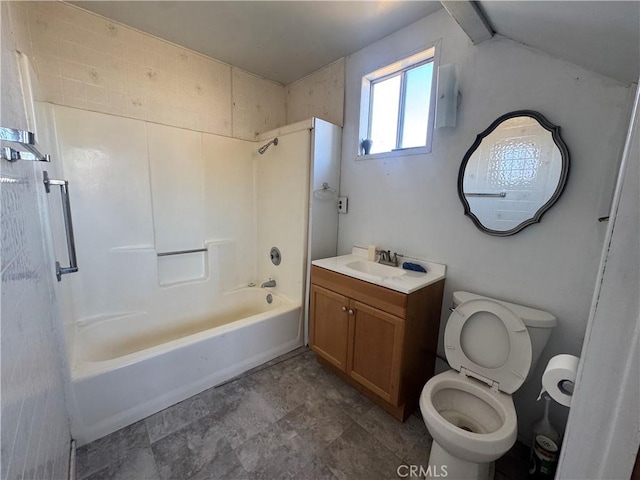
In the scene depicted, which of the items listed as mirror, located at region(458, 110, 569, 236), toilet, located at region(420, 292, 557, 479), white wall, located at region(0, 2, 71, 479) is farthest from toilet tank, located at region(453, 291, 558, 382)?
white wall, located at region(0, 2, 71, 479)

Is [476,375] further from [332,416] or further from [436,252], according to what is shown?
[332,416]

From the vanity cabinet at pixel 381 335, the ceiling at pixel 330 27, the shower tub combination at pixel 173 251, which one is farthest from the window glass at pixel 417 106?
the vanity cabinet at pixel 381 335

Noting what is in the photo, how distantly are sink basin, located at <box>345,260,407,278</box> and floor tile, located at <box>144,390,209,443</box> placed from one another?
1.34m

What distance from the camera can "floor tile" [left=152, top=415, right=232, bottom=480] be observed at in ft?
4.24

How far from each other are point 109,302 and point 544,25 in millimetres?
3032

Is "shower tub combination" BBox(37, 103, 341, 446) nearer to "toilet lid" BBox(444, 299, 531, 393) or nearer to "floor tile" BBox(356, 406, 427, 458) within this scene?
"floor tile" BBox(356, 406, 427, 458)

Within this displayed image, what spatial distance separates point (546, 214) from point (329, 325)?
145 centimetres

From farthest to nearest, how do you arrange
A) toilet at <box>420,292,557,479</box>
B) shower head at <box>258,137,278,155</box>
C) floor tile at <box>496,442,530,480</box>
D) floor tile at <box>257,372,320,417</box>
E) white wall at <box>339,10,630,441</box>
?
shower head at <box>258,137,278,155</box> < floor tile at <box>257,372,320,417</box> < floor tile at <box>496,442,530,480</box> < white wall at <box>339,10,630,441</box> < toilet at <box>420,292,557,479</box>

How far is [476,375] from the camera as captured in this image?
4.49ft

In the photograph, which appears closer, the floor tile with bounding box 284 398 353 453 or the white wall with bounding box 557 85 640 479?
the white wall with bounding box 557 85 640 479

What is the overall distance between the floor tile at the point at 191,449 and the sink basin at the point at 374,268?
129cm

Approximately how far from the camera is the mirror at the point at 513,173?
1.30m

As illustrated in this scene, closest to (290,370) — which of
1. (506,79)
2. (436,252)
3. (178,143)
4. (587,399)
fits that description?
(436,252)

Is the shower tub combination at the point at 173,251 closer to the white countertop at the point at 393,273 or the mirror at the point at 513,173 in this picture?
the white countertop at the point at 393,273
